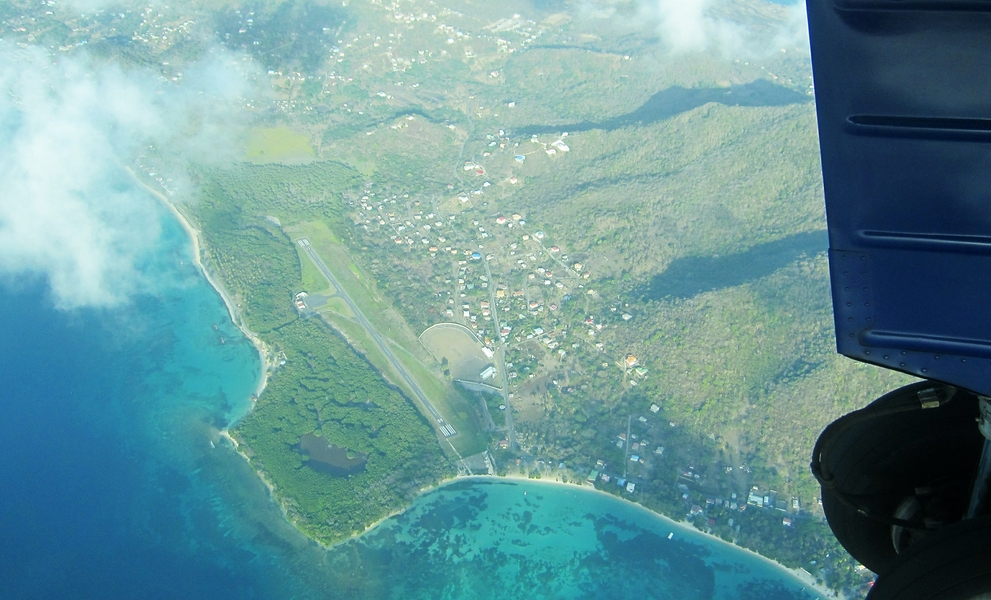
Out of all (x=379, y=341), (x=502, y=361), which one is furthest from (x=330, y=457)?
(x=502, y=361)

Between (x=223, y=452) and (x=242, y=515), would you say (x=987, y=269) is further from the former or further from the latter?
(x=223, y=452)

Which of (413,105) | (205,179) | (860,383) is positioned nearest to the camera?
(860,383)

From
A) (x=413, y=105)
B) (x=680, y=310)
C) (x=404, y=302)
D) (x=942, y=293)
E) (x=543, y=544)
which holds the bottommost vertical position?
(x=543, y=544)

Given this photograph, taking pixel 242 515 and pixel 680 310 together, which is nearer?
pixel 242 515

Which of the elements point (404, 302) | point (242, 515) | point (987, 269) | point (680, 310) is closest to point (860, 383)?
point (680, 310)

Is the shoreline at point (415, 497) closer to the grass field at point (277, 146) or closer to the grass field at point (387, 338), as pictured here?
the grass field at point (387, 338)

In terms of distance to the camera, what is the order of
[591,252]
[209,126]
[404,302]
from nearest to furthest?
[404,302]
[591,252]
[209,126]
